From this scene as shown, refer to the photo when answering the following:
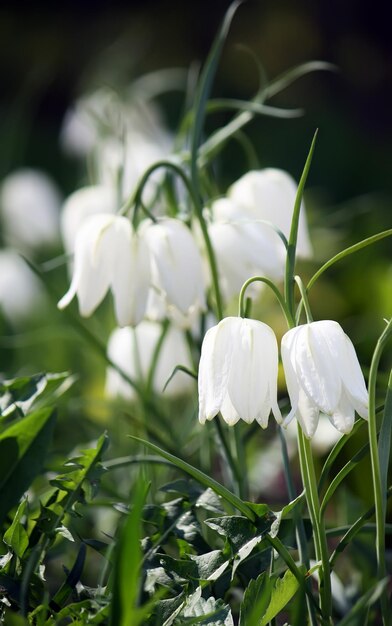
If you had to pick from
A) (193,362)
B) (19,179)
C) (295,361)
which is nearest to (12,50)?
(19,179)

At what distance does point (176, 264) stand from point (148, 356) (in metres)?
0.35

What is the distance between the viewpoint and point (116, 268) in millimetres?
874

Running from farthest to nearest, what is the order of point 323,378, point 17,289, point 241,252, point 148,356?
point 17,289 → point 148,356 → point 241,252 → point 323,378

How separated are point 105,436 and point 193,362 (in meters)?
0.31

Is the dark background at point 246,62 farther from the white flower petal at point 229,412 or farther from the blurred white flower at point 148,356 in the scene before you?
the white flower petal at point 229,412

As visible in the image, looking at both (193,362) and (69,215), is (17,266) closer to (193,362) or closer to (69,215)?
(69,215)

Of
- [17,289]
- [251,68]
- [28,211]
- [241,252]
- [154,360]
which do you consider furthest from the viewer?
[251,68]

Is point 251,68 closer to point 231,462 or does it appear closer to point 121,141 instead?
point 121,141

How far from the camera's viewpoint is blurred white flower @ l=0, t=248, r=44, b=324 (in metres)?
1.68

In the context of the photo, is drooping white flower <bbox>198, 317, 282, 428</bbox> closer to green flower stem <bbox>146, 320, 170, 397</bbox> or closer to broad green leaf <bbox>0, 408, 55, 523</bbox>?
broad green leaf <bbox>0, 408, 55, 523</bbox>

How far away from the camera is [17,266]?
1.77 m

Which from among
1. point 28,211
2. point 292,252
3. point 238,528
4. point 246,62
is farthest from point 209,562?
point 246,62

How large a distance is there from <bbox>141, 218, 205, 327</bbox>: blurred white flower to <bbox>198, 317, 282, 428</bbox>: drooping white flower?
0.62 feet

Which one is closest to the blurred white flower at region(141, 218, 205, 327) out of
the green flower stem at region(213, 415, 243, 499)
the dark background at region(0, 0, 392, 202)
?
the green flower stem at region(213, 415, 243, 499)
